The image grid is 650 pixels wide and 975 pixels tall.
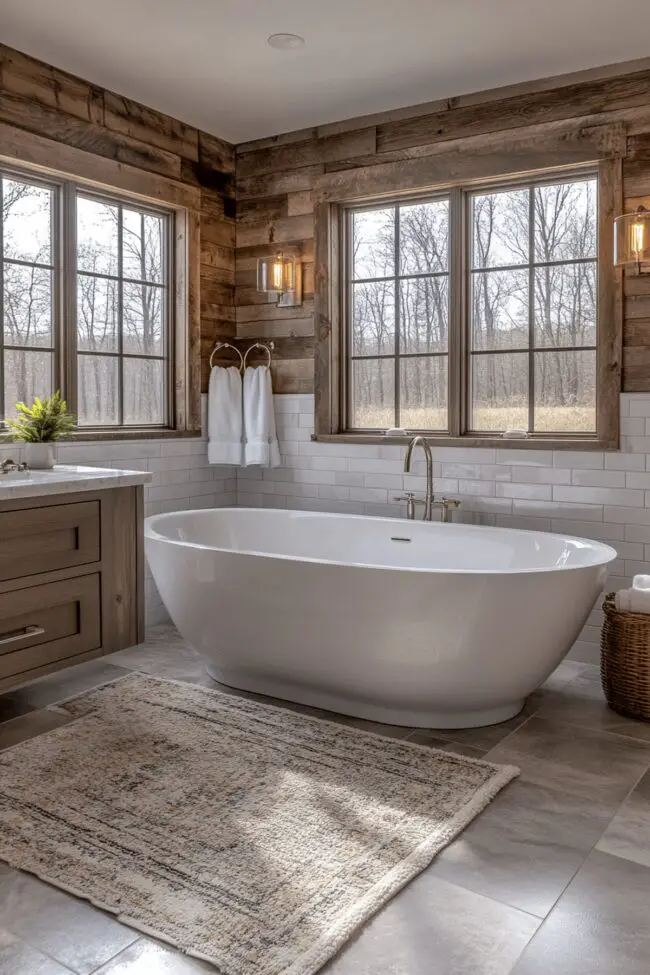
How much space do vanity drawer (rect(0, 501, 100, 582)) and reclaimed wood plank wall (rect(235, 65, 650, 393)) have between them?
1.99 m

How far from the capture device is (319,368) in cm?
450

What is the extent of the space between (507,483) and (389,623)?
1.37 meters

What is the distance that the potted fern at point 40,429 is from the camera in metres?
3.30

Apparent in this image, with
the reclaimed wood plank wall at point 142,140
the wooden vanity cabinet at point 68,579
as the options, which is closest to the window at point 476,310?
the reclaimed wood plank wall at point 142,140

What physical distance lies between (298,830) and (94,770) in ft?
2.48

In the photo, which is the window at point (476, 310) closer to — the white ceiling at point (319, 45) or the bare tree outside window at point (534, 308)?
the bare tree outside window at point (534, 308)

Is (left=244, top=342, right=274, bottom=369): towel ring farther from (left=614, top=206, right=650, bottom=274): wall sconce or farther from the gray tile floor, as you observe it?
the gray tile floor

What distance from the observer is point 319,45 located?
3520 millimetres

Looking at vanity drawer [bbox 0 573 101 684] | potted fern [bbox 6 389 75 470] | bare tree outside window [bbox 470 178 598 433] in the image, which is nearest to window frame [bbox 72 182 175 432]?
potted fern [bbox 6 389 75 470]

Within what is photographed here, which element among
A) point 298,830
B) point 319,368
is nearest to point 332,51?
point 319,368

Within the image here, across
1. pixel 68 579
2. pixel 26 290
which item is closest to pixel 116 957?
pixel 68 579

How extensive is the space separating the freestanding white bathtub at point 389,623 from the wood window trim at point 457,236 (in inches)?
28.1

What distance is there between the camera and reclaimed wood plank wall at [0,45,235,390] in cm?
354

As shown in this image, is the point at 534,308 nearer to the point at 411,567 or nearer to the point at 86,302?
the point at 411,567
